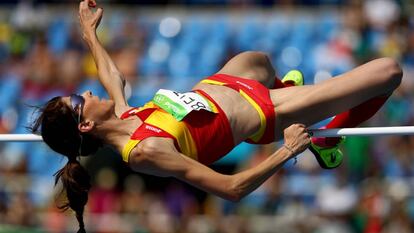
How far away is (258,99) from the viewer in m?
6.82

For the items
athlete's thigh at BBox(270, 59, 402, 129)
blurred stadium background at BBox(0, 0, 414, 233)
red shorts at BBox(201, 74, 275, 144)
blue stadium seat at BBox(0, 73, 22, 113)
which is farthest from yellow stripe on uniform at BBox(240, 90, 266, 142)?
blue stadium seat at BBox(0, 73, 22, 113)

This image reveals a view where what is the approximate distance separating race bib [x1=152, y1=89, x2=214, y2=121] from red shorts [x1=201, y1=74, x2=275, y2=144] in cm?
29

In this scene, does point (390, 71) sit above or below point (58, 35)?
above

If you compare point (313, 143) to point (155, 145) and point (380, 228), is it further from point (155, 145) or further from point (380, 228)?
point (380, 228)

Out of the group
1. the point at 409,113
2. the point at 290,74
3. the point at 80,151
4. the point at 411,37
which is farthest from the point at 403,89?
the point at 80,151

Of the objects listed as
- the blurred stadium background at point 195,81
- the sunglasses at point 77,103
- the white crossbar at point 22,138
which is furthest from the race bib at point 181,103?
the blurred stadium background at point 195,81

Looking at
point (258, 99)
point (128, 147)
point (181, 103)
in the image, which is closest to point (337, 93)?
point (258, 99)

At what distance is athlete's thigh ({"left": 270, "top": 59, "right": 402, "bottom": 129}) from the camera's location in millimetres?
6703

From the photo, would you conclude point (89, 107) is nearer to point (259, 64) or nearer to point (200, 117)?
point (200, 117)

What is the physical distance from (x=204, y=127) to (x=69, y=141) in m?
0.86

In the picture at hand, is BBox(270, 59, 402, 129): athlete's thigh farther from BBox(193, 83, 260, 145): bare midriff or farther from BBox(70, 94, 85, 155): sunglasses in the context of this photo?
BBox(70, 94, 85, 155): sunglasses

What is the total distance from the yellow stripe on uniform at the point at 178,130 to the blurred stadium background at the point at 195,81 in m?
3.63

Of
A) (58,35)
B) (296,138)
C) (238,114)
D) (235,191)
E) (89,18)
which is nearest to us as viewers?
(235,191)

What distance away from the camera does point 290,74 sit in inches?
304
